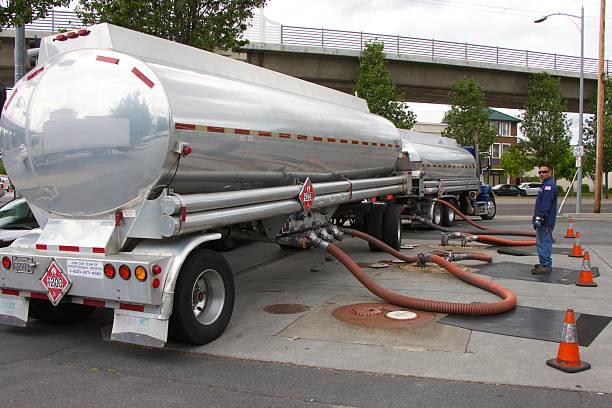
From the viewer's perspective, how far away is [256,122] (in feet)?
22.1

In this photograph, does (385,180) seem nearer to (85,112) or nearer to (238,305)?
(238,305)

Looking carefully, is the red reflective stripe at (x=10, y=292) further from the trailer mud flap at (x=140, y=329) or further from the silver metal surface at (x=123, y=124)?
the trailer mud flap at (x=140, y=329)

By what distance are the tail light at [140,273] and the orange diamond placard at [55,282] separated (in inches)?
32.3

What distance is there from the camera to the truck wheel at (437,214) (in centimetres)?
1842

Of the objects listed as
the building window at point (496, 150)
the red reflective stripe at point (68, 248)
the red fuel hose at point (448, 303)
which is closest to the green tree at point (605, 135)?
the building window at point (496, 150)

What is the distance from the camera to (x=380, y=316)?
6953 mm

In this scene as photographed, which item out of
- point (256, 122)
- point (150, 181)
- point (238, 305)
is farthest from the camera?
point (238, 305)

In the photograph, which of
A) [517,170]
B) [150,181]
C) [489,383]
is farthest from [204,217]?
[517,170]

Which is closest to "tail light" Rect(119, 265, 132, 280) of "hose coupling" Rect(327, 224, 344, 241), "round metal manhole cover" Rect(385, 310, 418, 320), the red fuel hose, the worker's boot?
"round metal manhole cover" Rect(385, 310, 418, 320)

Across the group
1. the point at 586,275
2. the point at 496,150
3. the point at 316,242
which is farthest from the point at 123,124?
the point at 496,150

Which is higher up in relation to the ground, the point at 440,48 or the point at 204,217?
the point at 440,48

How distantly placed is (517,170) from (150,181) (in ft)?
221

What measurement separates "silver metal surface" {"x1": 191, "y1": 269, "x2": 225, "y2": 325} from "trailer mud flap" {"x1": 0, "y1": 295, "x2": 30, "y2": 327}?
5.83 ft

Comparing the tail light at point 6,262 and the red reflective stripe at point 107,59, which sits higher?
the red reflective stripe at point 107,59
